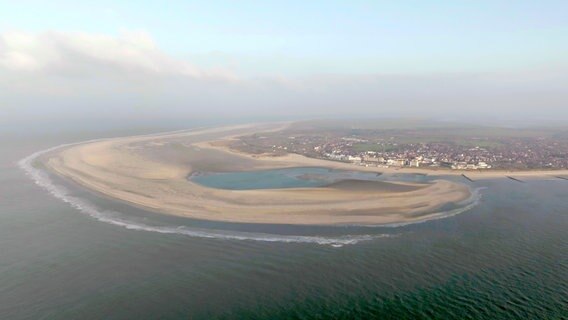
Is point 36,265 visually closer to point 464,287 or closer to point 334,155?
point 464,287

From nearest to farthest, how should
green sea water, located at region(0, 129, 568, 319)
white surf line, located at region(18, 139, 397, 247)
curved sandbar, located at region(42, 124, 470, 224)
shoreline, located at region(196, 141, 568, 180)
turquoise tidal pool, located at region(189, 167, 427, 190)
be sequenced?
1. green sea water, located at region(0, 129, 568, 319)
2. white surf line, located at region(18, 139, 397, 247)
3. curved sandbar, located at region(42, 124, 470, 224)
4. turquoise tidal pool, located at region(189, 167, 427, 190)
5. shoreline, located at region(196, 141, 568, 180)

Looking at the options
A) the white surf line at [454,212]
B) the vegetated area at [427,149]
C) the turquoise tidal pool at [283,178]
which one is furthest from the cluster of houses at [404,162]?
the white surf line at [454,212]

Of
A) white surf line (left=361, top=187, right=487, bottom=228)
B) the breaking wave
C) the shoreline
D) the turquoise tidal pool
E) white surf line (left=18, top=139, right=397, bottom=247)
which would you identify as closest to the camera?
white surf line (left=18, top=139, right=397, bottom=247)

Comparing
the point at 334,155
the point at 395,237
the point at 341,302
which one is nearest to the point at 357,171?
the point at 334,155

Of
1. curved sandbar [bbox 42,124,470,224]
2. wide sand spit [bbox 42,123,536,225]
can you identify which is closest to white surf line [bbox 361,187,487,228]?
wide sand spit [bbox 42,123,536,225]

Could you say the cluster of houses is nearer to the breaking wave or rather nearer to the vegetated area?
the vegetated area

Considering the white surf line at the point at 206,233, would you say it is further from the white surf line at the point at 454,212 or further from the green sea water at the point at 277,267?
the white surf line at the point at 454,212
